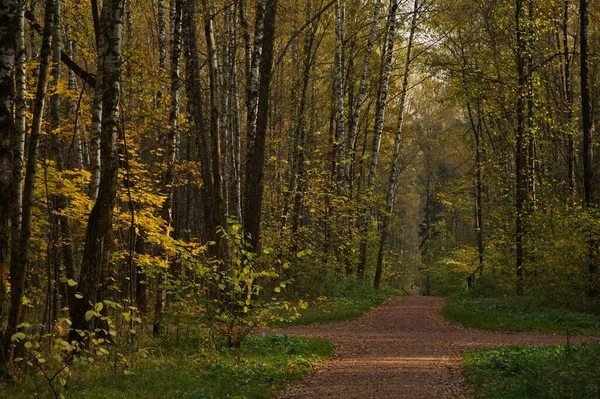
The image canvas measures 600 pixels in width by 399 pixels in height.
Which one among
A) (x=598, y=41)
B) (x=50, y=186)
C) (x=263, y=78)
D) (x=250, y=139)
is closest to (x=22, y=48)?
(x=50, y=186)

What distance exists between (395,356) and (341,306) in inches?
347

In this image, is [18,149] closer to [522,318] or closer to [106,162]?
[106,162]

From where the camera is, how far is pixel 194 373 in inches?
328

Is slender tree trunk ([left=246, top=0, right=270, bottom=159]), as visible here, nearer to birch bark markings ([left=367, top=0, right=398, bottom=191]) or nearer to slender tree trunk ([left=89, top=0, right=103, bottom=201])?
slender tree trunk ([left=89, top=0, right=103, bottom=201])

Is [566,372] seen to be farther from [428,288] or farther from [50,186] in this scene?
[428,288]

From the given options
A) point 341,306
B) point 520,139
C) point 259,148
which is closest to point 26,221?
point 259,148

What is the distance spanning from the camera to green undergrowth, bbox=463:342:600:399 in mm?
6516

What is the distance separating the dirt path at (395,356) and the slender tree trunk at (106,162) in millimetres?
3243

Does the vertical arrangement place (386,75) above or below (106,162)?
above

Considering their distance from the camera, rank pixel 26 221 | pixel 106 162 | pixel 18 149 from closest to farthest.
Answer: pixel 18 149 < pixel 26 221 < pixel 106 162

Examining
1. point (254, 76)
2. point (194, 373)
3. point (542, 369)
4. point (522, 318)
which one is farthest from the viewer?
point (522, 318)

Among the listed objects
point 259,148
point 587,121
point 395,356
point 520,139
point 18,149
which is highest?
point 520,139

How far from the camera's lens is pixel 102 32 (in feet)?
26.4

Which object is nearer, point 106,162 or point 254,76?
point 106,162
